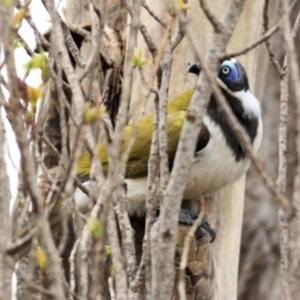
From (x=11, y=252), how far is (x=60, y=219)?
86.0 inches

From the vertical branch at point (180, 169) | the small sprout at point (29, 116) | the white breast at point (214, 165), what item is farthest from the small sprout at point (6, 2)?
the white breast at point (214, 165)

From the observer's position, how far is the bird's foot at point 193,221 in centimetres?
418

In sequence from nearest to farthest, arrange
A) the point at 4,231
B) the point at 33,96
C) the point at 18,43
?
the point at 4,231 → the point at 33,96 → the point at 18,43

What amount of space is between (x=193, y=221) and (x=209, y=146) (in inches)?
16.0

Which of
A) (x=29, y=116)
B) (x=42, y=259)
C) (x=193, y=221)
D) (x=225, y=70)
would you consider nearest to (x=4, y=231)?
(x=42, y=259)

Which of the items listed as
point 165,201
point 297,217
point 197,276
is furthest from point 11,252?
point 197,276

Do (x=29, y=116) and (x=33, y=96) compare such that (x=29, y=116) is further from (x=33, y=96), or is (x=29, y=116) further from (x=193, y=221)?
(x=193, y=221)

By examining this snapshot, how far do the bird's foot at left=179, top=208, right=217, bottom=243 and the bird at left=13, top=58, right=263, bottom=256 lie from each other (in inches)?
1.3

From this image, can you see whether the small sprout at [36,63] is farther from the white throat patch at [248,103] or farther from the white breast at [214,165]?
the white throat patch at [248,103]

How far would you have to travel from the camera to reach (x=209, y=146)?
444 centimetres

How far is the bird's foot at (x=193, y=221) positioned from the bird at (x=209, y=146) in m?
0.03

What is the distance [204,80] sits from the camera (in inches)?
96.1

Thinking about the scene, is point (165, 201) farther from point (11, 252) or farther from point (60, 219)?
point (60, 219)

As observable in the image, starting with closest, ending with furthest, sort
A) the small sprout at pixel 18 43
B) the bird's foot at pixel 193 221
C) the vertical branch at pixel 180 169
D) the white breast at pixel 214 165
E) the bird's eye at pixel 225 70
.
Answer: the vertical branch at pixel 180 169
the small sprout at pixel 18 43
the bird's foot at pixel 193 221
the white breast at pixel 214 165
the bird's eye at pixel 225 70
